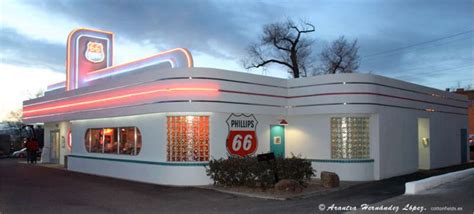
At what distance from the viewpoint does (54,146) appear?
27781mm

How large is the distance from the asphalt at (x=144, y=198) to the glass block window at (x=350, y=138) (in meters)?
1.49

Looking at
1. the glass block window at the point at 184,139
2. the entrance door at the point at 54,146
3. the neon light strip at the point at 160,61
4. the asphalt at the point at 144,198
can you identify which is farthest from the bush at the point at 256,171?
the entrance door at the point at 54,146

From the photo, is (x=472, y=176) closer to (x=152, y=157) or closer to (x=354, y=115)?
(x=354, y=115)

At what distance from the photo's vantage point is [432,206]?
35.3 ft

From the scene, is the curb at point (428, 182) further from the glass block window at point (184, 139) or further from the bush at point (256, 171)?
the glass block window at point (184, 139)

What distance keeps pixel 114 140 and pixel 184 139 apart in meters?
4.46

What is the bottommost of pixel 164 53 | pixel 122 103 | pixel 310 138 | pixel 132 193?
pixel 132 193

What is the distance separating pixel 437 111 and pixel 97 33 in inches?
689

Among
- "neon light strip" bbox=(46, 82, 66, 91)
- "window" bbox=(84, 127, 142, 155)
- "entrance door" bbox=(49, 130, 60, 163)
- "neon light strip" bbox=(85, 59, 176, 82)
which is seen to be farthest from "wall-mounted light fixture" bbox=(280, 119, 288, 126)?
"entrance door" bbox=(49, 130, 60, 163)

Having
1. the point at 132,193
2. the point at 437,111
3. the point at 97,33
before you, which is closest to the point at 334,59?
the point at 437,111

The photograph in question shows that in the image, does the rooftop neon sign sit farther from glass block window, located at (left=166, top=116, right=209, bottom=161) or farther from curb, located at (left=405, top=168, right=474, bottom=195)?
curb, located at (left=405, top=168, right=474, bottom=195)

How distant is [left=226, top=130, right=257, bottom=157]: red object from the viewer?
1720 cm

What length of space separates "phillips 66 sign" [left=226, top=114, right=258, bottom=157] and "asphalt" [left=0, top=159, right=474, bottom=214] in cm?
272

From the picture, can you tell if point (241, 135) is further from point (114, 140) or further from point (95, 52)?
point (95, 52)
